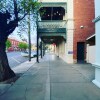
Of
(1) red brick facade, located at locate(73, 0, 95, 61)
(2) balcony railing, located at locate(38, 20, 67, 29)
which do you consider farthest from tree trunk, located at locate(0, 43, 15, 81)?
(2) balcony railing, located at locate(38, 20, 67, 29)

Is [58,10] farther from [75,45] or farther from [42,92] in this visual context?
[42,92]

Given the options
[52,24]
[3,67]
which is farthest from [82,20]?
[3,67]

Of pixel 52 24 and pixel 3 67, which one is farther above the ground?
pixel 52 24

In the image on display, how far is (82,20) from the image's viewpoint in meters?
25.1

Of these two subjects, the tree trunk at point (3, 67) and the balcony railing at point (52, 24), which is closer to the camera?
the tree trunk at point (3, 67)

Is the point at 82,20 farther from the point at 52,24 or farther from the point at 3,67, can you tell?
the point at 3,67

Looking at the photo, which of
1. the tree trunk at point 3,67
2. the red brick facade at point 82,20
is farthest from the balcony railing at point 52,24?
the tree trunk at point 3,67

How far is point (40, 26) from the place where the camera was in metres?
27.2

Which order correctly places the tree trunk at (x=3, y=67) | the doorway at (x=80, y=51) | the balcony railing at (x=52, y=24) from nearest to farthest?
1. the tree trunk at (x=3, y=67)
2. the doorway at (x=80, y=51)
3. the balcony railing at (x=52, y=24)

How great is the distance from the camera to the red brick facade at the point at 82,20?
2511 centimetres

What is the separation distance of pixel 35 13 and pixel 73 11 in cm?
1099

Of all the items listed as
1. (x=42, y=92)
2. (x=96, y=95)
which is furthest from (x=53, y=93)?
(x=96, y=95)

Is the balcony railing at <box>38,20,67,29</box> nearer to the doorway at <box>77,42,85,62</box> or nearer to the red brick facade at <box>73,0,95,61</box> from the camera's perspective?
the red brick facade at <box>73,0,95,61</box>

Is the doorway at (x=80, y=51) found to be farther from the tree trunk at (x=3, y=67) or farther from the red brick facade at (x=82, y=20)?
the tree trunk at (x=3, y=67)
